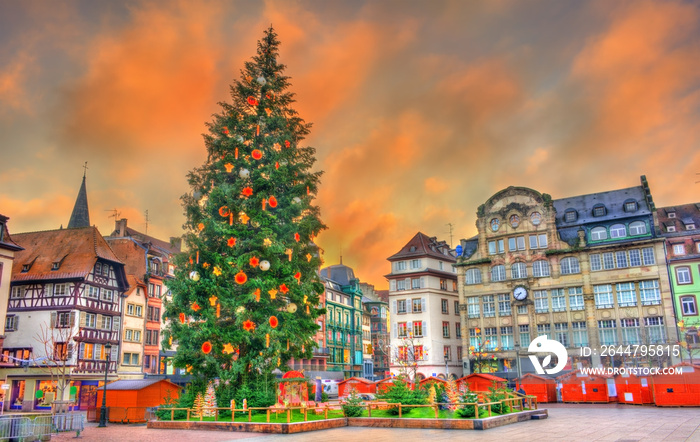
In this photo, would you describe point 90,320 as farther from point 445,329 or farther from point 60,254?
point 445,329

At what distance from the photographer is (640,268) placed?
54.4 meters

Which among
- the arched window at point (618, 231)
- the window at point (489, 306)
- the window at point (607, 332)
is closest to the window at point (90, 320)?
the window at point (489, 306)

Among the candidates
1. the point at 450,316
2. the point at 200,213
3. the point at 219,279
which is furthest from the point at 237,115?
the point at 450,316

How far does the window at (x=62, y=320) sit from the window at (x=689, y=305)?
52.2 meters

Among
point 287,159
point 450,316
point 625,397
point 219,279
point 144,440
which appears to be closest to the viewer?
point 144,440

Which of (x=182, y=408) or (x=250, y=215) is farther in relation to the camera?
(x=250, y=215)

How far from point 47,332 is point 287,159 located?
28.1m

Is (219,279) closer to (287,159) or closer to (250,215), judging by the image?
(250,215)

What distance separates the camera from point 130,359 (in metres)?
54.7

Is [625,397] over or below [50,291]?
below

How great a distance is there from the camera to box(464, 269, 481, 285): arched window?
2502 inches

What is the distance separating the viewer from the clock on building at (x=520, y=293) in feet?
195

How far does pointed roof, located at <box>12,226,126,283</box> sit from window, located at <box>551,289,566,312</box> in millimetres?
41200

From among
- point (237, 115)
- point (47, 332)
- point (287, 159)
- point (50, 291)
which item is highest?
point (237, 115)
